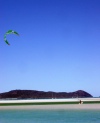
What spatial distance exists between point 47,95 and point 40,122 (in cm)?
16200

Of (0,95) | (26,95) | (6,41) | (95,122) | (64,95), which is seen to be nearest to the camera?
(6,41)

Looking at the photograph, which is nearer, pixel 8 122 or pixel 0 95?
pixel 8 122

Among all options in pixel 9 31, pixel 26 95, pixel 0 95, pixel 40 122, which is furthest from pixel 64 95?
pixel 9 31

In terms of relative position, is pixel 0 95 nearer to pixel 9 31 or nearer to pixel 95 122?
pixel 95 122

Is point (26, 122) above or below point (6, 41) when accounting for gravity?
below

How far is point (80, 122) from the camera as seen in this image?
2236 centimetres

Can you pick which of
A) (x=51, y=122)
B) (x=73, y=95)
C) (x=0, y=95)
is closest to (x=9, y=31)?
(x=51, y=122)

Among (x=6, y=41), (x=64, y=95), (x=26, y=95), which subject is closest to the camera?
(x=6, y=41)

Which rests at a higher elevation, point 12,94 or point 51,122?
point 12,94

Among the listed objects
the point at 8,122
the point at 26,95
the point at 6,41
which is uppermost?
the point at 26,95

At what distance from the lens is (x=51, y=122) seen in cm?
2258

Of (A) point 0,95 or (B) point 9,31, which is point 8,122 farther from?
(A) point 0,95

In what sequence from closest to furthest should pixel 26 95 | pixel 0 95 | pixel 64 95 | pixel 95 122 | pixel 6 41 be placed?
1. pixel 6 41
2. pixel 95 122
3. pixel 0 95
4. pixel 26 95
5. pixel 64 95

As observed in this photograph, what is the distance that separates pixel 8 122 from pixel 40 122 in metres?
2.65
